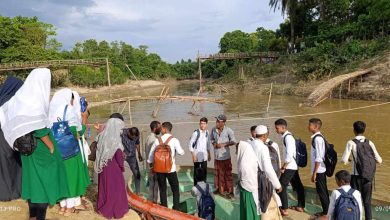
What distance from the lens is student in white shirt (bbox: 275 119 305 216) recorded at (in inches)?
187

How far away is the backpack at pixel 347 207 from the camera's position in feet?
11.3

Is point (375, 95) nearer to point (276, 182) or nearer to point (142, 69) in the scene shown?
point (276, 182)

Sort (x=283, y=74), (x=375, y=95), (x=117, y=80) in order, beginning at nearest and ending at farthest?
(x=375, y=95)
(x=283, y=74)
(x=117, y=80)

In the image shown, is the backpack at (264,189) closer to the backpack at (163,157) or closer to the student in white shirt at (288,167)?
the student in white shirt at (288,167)

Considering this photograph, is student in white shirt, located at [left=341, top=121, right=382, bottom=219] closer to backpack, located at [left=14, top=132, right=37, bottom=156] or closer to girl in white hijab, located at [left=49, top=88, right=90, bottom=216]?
girl in white hijab, located at [left=49, top=88, right=90, bottom=216]

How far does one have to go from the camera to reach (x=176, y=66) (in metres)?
77.9

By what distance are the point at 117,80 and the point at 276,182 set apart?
50.6m

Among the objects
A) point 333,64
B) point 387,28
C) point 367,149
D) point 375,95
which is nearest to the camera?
→ point 367,149

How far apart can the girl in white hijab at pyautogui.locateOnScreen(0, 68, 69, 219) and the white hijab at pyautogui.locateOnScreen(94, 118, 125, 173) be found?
2.12 ft

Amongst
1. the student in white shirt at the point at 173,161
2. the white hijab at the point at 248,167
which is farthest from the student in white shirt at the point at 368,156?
the student in white shirt at the point at 173,161

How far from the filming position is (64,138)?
395 cm

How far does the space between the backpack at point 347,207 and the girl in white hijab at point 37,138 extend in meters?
2.80

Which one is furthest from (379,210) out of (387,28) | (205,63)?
(205,63)

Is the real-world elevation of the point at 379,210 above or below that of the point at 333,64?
below
